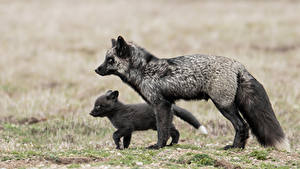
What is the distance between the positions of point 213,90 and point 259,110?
0.96 metres

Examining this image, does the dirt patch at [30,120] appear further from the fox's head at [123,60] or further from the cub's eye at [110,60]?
the cub's eye at [110,60]

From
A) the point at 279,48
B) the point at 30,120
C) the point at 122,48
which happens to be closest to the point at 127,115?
the point at 122,48

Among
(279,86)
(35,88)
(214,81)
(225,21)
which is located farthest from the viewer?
(225,21)

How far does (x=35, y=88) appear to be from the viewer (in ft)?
53.6

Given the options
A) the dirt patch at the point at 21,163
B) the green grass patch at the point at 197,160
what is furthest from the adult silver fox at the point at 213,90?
the dirt patch at the point at 21,163

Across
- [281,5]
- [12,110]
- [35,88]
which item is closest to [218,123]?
[12,110]

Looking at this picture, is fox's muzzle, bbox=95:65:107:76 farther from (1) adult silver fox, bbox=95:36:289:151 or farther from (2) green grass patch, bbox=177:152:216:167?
(2) green grass patch, bbox=177:152:216:167

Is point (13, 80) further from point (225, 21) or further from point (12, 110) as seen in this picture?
point (225, 21)

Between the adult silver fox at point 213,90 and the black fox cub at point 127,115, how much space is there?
0.79 m

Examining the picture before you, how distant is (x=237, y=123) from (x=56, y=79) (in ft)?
32.4

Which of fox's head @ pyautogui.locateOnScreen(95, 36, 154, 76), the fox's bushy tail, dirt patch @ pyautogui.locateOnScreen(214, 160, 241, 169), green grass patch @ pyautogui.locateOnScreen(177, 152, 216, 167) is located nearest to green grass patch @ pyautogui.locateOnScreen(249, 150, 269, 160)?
the fox's bushy tail

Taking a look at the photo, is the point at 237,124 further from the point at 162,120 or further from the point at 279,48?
the point at 279,48

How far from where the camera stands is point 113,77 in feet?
57.4

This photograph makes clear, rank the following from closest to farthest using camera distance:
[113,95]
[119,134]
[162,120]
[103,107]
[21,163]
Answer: [21,163] < [162,120] < [119,134] < [103,107] < [113,95]
